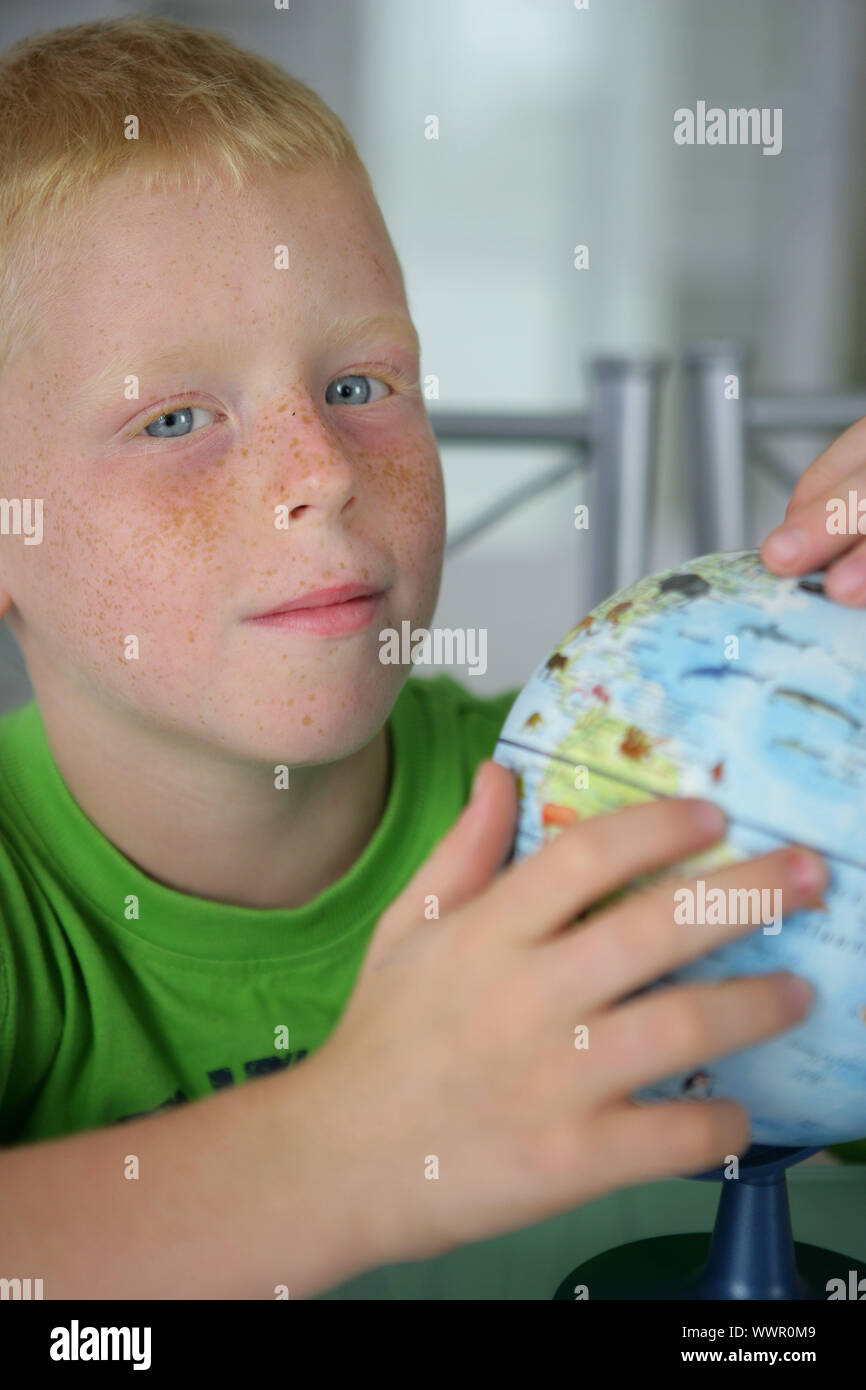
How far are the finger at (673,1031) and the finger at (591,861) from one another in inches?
2.1

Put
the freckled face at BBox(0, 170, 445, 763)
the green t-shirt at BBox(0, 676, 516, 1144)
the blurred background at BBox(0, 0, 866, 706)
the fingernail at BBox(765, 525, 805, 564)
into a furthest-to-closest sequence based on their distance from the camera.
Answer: the blurred background at BBox(0, 0, 866, 706) < the green t-shirt at BBox(0, 676, 516, 1144) < the freckled face at BBox(0, 170, 445, 763) < the fingernail at BBox(765, 525, 805, 564)

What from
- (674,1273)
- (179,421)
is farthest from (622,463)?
(674,1273)

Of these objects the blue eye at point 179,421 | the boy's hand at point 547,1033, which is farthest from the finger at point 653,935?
the blue eye at point 179,421

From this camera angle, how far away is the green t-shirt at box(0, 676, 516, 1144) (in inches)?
39.7

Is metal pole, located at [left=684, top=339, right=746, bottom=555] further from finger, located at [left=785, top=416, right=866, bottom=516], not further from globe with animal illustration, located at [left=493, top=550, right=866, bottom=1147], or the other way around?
globe with animal illustration, located at [left=493, top=550, right=866, bottom=1147]

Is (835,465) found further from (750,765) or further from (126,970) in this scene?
(126,970)

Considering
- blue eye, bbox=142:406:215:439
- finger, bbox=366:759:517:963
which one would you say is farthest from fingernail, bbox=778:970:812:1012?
blue eye, bbox=142:406:215:439

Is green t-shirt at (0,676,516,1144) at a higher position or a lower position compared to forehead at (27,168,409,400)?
lower

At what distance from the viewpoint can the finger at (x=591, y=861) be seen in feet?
2.04

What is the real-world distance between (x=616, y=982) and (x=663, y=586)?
0.76ft

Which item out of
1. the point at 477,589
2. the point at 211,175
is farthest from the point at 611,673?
the point at 477,589

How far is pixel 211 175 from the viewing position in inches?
34.4

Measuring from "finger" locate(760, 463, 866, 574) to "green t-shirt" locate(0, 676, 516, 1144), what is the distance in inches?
19.6

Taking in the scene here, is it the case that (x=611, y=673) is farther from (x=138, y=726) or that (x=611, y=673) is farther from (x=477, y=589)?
(x=477, y=589)
